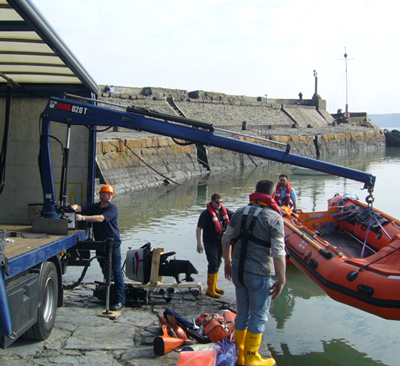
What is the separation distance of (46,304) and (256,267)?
7.86 feet

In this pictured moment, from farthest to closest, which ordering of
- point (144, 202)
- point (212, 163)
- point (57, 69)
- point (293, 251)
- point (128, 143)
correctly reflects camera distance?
point (212, 163), point (128, 143), point (144, 202), point (293, 251), point (57, 69)

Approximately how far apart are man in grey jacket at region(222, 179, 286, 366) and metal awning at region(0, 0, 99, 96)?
10.5ft

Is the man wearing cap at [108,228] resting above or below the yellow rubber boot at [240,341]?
above

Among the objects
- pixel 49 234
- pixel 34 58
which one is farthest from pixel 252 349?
pixel 34 58

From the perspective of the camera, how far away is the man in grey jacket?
4.48 m

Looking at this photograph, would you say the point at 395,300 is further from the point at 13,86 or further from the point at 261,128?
the point at 261,128

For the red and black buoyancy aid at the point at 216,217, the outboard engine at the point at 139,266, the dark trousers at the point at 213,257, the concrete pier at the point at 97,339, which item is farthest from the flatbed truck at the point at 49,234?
the dark trousers at the point at 213,257

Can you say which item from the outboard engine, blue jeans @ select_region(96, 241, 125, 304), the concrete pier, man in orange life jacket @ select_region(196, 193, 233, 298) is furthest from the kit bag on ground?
the outboard engine

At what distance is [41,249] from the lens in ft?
15.8

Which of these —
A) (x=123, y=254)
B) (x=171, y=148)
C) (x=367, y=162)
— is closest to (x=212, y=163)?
(x=171, y=148)

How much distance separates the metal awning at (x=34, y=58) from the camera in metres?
5.20

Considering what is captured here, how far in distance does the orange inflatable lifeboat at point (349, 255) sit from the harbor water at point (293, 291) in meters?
0.56

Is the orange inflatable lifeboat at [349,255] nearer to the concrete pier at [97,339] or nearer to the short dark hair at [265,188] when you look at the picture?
the concrete pier at [97,339]

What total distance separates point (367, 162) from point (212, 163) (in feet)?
52.5
